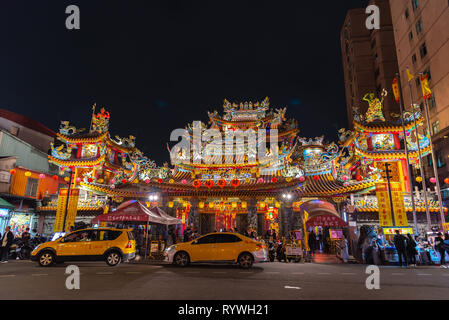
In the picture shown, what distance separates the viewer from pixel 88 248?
42.5 feet

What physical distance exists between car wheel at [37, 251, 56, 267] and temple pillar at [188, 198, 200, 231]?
11818mm

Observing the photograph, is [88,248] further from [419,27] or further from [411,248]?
[419,27]

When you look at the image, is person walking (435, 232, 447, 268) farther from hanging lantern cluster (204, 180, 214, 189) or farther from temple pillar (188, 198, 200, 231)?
temple pillar (188, 198, 200, 231)

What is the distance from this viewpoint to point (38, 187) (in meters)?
30.7

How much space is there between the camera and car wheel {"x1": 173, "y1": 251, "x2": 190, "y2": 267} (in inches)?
517

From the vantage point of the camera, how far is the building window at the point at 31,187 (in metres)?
29.5

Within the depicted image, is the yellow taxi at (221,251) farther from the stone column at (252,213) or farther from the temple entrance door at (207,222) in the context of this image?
the temple entrance door at (207,222)

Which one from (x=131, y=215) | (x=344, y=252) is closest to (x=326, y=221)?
Result: (x=344, y=252)

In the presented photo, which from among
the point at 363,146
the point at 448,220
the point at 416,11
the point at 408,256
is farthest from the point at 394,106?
the point at 408,256

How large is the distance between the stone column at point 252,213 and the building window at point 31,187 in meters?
23.9

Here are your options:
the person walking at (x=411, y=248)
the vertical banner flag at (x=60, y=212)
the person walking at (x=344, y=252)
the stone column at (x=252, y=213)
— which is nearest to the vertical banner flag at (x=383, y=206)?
the person walking at (x=344, y=252)

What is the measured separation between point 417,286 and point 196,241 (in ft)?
28.7

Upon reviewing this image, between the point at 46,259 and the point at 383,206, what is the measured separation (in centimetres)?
2282
